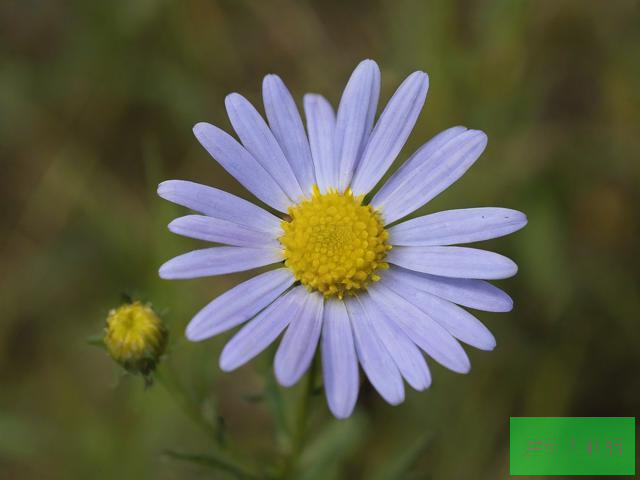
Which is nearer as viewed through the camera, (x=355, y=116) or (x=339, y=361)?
(x=339, y=361)

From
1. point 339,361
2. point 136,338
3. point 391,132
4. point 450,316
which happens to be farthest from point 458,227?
point 136,338

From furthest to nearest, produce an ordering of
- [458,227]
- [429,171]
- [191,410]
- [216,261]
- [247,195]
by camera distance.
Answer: [247,195], [191,410], [429,171], [458,227], [216,261]

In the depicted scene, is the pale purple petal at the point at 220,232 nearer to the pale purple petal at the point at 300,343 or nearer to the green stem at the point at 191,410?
the pale purple petal at the point at 300,343

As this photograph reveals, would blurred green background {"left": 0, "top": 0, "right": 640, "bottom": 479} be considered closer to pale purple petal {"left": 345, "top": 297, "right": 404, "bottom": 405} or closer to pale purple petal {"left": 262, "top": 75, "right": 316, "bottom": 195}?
pale purple petal {"left": 262, "top": 75, "right": 316, "bottom": 195}

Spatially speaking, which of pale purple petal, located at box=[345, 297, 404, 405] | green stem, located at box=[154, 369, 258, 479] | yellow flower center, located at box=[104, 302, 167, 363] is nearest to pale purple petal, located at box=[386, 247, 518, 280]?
pale purple petal, located at box=[345, 297, 404, 405]

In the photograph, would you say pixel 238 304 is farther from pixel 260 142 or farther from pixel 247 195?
pixel 247 195

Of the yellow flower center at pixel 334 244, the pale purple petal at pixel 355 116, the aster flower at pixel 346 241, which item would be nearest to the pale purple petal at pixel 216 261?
the aster flower at pixel 346 241
